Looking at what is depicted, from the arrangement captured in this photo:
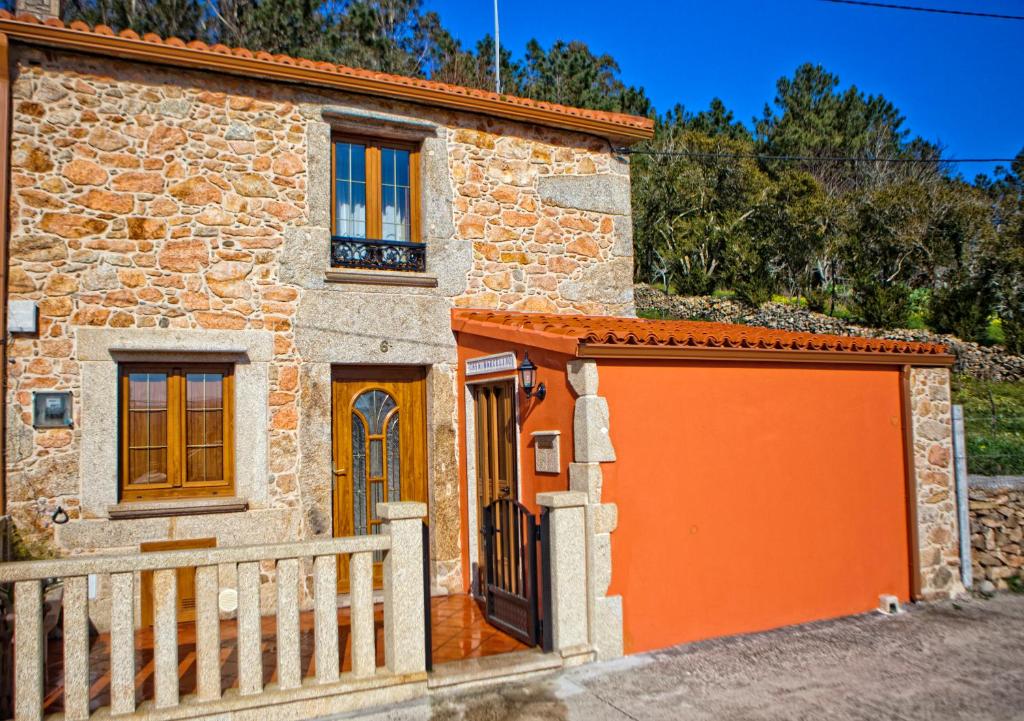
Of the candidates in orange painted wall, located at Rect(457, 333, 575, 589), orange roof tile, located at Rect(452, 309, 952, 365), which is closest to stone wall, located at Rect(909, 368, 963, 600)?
orange roof tile, located at Rect(452, 309, 952, 365)

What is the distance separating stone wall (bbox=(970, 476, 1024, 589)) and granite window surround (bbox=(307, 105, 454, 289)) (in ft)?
20.1

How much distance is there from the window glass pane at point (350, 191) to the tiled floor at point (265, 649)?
3.79 m

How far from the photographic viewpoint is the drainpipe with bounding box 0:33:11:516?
6.66m

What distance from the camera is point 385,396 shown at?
327 inches

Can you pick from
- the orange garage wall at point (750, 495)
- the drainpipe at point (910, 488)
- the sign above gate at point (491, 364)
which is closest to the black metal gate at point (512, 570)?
the orange garage wall at point (750, 495)

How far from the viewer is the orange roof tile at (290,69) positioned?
699cm

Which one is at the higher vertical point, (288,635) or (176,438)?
(176,438)

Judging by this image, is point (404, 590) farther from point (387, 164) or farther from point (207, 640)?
point (387, 164)

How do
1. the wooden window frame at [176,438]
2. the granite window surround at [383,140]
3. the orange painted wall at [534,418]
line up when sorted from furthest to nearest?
1. the granite window surround at [383,140]
2. the wooden window frame at [176,438]
3. the orange painted wall at [534,418]

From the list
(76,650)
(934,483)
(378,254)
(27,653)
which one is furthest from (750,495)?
(27,653)

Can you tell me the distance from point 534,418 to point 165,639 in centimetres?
333

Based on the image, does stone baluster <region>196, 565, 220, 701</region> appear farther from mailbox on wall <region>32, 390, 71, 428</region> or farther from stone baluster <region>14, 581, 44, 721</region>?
mailbox on wall <region>32, 390, 71, 428</region>

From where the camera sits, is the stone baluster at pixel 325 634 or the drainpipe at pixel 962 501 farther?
the drainpipe at pixel 962 501

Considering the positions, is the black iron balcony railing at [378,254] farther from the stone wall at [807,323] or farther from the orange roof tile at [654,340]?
the stone wall at [807,323]
